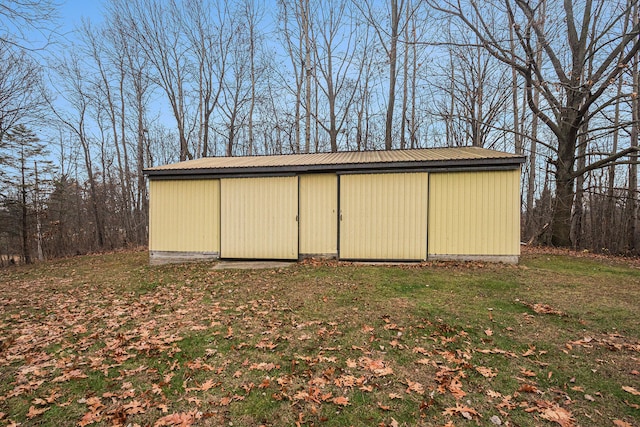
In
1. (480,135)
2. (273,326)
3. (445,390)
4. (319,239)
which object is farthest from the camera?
(480,135)

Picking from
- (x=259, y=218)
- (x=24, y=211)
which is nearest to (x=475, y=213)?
(x=259, y=218)

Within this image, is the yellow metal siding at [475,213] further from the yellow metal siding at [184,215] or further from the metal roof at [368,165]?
the yellow metal siding at [184,215]

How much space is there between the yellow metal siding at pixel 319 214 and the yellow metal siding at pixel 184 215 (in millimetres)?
2329

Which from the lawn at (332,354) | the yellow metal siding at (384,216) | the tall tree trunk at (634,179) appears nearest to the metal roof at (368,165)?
the yellow metal siding at (384,216)

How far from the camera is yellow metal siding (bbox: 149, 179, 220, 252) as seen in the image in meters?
8.08

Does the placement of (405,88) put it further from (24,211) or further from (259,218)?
(24,211)

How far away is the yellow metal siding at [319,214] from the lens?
7.63m

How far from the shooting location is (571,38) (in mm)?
10016

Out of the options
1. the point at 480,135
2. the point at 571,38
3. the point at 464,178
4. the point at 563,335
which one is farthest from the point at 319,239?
the point at 480,135

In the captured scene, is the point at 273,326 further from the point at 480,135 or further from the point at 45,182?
the point at 480,135

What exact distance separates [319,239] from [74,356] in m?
5.23

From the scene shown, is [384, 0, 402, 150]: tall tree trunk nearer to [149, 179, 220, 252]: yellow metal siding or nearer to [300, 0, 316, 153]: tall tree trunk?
[300, 0, 316, 153]: tall tree trunk

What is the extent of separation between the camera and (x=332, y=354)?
3125 mm

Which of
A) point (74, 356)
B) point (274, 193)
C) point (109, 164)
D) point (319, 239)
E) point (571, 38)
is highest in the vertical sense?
point (571, 38)
